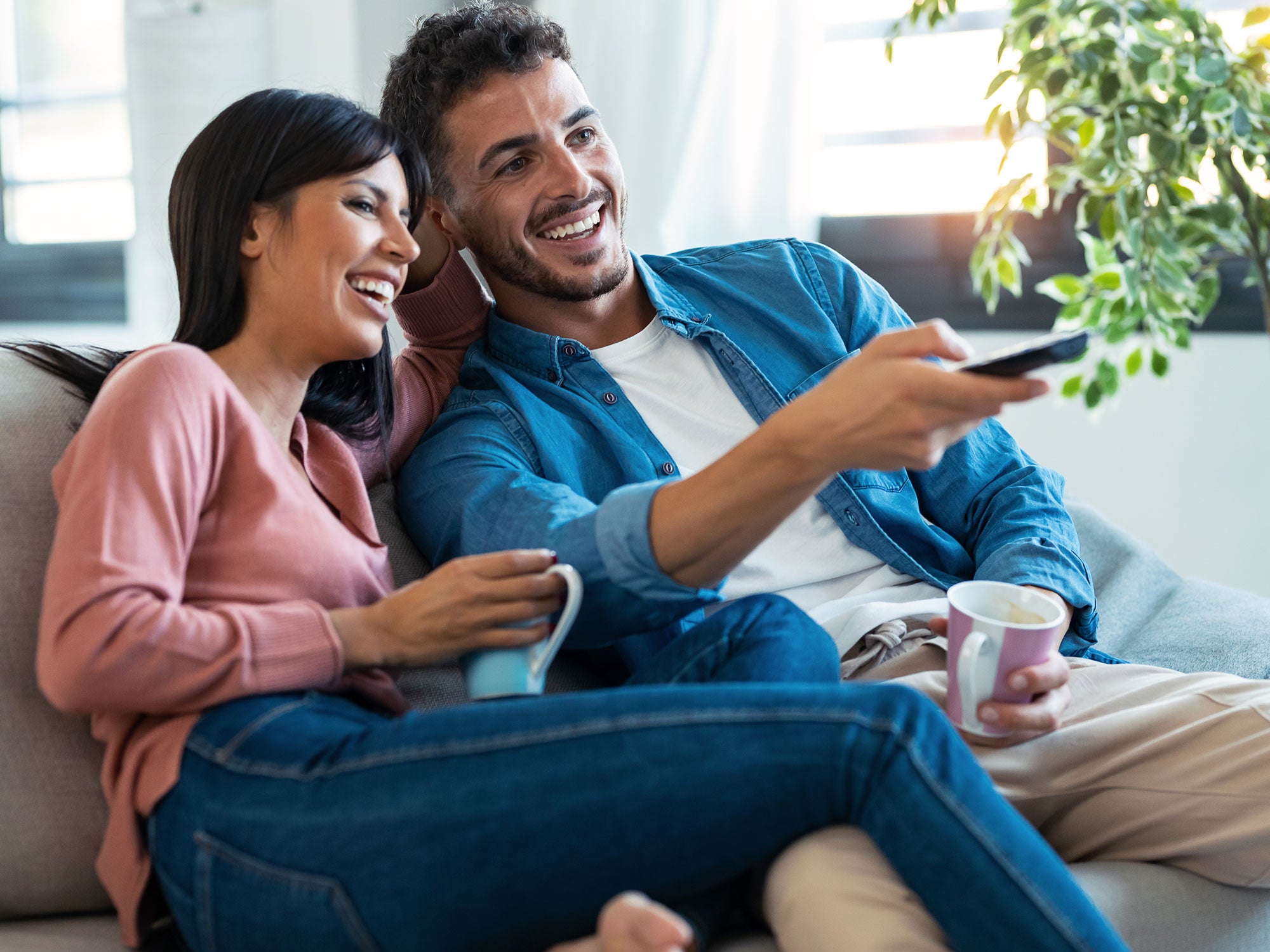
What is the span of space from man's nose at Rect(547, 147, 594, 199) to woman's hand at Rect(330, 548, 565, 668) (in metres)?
0.67

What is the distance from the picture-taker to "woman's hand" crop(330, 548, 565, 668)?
38.0 inches

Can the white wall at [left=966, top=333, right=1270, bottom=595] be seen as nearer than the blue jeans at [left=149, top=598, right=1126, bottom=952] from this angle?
No

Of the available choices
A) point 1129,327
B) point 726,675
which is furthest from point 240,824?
point 1129,327

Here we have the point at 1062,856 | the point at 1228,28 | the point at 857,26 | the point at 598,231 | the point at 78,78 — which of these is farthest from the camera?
the point at 78,78

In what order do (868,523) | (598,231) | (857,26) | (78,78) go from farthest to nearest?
(78,78) < (857,26) < (598,231) < (868,523)

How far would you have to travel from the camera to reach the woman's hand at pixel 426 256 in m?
1.50

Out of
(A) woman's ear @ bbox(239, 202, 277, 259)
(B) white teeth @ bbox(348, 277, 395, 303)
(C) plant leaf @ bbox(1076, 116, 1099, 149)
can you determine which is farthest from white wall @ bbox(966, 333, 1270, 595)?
(A) woman's ear @ bbox(239, 202, 277, 259)

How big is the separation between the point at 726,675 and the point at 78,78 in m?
3.18

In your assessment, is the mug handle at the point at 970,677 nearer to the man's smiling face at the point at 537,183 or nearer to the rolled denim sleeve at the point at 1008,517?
the rolled denim sleeve at the point at 1008,517

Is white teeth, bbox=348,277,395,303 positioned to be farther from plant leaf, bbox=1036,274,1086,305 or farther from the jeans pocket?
plant leaf, bbox=1036,274,1086,305

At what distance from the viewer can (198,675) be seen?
2.91ft

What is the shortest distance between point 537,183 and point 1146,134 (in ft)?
3.01

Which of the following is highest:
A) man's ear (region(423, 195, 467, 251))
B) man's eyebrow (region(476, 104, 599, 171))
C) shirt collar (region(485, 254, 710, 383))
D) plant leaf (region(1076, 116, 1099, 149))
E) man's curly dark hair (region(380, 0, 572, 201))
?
man's curly dark hair (region(380, 0, 572, 201))

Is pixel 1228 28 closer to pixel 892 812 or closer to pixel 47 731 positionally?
pixel 892 812
